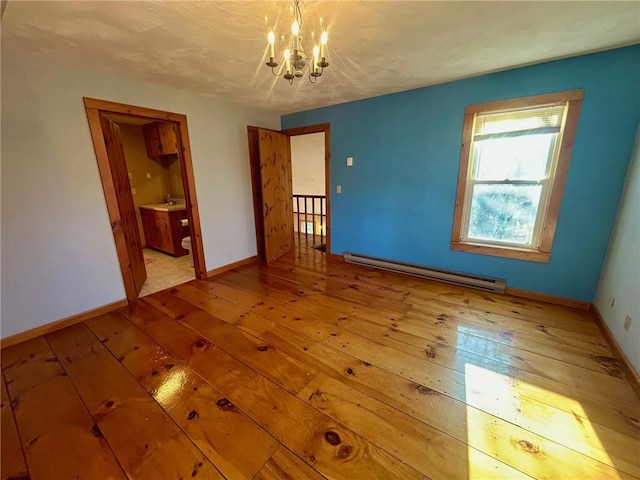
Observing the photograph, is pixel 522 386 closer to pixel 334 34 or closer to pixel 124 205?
pixel 334 34

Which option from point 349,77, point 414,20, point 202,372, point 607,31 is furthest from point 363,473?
point 607,31

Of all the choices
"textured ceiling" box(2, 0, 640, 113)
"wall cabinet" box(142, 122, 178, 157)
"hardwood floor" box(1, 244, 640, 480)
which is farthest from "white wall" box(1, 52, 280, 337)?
"wall cabinet" box(142, 122, 178, 157)

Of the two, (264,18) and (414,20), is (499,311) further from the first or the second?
(264,18)

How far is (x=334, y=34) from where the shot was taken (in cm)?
173

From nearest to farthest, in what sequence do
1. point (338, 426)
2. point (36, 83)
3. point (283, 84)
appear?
point (338, 426)
point (36, 83)
point (283, 84)

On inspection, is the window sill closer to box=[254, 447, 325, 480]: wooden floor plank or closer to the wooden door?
box=[254, 447, 325, 480]: wooden floor plank

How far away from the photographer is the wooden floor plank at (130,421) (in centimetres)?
117

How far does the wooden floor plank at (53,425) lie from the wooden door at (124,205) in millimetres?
981

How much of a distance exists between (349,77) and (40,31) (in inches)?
91.3

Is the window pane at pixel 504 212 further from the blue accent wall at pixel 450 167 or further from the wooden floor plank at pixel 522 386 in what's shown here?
the wooden floor plank at pixel 522 386

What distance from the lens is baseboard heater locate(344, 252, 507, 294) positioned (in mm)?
2775

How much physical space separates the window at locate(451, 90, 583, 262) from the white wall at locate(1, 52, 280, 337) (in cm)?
338

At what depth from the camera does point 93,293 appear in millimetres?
2473

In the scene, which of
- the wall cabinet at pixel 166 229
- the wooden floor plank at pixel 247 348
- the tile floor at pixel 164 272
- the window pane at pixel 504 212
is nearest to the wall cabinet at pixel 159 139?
the wall cabinet at pixel 166 229
